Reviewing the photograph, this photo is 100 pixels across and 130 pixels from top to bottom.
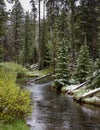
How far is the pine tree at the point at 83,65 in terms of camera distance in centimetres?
2678

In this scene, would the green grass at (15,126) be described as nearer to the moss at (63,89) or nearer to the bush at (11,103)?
the bush at (11,103)

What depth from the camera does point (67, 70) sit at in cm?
2759

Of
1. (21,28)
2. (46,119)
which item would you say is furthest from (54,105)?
(21,28)

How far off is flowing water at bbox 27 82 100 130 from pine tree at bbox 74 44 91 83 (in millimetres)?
6128

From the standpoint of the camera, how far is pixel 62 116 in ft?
51.1

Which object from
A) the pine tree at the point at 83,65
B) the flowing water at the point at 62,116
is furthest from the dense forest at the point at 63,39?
the flowing water at the point at 62,116

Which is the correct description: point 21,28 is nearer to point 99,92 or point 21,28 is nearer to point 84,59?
point 84,59

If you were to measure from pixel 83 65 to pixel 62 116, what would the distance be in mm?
11988

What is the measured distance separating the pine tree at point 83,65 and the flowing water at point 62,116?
6.13 metres

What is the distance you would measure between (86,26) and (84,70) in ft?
47.8

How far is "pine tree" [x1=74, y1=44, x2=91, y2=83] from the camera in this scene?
1054 inches

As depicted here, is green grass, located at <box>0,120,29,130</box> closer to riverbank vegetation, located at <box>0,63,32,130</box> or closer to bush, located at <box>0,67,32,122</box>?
riverbank vegetation, located at <box>0,63,32,130</box>

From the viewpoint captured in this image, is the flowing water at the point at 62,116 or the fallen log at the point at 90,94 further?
the fallen log at the point at 90,94

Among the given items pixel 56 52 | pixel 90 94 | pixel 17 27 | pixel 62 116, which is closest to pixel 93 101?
pixel 90 94
